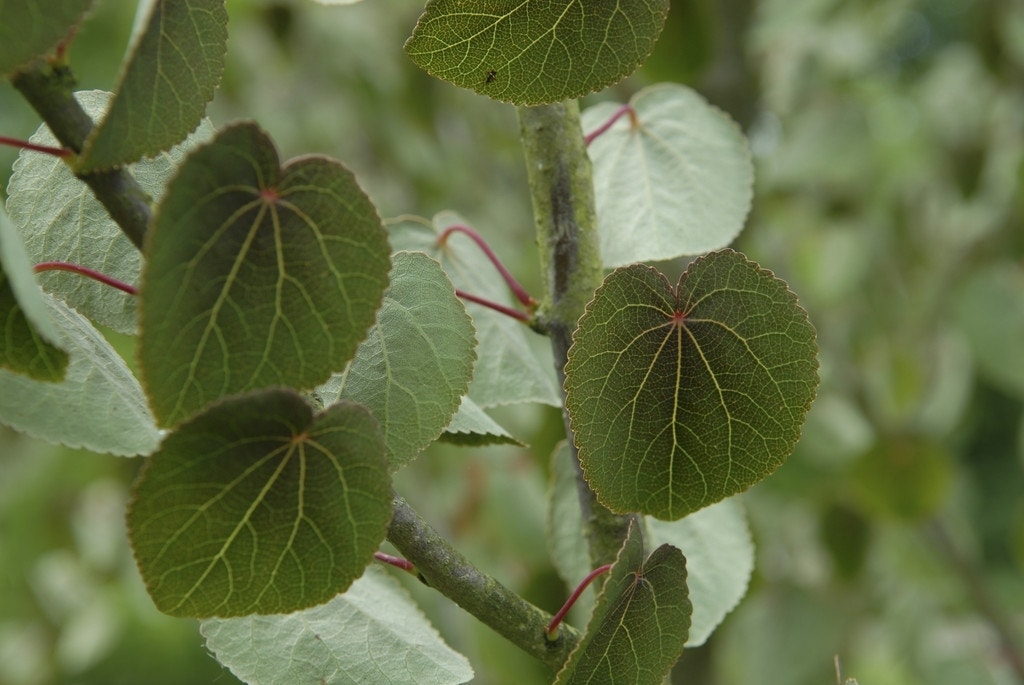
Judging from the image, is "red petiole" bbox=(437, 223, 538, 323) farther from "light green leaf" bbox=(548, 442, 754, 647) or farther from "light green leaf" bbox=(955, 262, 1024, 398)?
"light green leaf" bbox=(955, 262, 1024, 398)

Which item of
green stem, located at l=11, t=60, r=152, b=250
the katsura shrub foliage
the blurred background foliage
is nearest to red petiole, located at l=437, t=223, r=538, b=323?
the katsura shrub foliage

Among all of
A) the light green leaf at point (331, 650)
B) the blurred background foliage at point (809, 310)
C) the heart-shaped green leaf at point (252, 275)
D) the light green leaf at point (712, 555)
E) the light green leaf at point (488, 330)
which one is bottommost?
the blurred background foliage at point (809, 310)

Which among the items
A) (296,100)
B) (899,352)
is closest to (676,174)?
(899,352)

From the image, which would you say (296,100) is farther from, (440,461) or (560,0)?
(560,0)

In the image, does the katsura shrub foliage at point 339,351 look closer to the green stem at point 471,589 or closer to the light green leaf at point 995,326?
the green stem at point 471,589

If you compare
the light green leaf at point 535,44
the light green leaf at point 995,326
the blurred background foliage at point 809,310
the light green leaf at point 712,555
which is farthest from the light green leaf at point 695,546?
the light green leaf at point 995,326

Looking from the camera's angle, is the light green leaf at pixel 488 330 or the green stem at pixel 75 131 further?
the light green leaf at pixel 488 330
